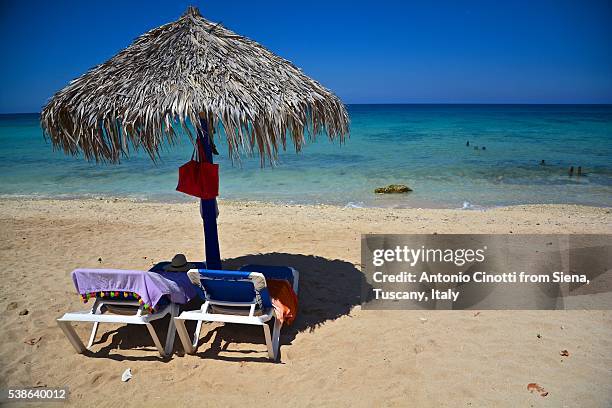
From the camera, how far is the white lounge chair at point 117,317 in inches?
125

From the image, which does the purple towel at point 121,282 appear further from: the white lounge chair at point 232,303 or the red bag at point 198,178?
the red bag at point 198,178

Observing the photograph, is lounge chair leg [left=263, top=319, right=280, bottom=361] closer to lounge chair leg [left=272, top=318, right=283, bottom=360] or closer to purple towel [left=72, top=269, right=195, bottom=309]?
lounge chair leg [left=272, top=318, right=283, bottom=360]

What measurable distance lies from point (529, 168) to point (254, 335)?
15.8 meters

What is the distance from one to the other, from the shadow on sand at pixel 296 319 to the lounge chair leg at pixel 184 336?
88mm

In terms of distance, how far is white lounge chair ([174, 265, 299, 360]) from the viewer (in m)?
3.18

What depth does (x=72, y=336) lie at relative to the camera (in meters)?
3.38

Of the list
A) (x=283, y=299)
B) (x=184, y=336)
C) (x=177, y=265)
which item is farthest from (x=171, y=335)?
(x=283, y=299)

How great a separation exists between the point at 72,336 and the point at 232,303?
1.43 metres

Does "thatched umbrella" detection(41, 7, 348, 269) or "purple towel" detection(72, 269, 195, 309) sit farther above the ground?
"thatched umbrella" detection(41, 7, 348, 269)

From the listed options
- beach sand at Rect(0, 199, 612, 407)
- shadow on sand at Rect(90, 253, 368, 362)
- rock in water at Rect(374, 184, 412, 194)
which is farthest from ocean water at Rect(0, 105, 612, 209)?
beach sand at Rect(0, 199, 612, 407)

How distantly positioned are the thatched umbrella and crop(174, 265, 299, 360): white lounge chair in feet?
2.39

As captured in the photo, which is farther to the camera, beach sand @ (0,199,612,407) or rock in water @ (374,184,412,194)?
rock in water @ (374,184,412,194)

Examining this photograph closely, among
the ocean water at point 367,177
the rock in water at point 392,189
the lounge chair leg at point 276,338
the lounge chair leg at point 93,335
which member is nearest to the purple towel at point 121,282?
the lounge chair leg at point 93,335

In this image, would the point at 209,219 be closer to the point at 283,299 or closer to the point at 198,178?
the point at 198,178
